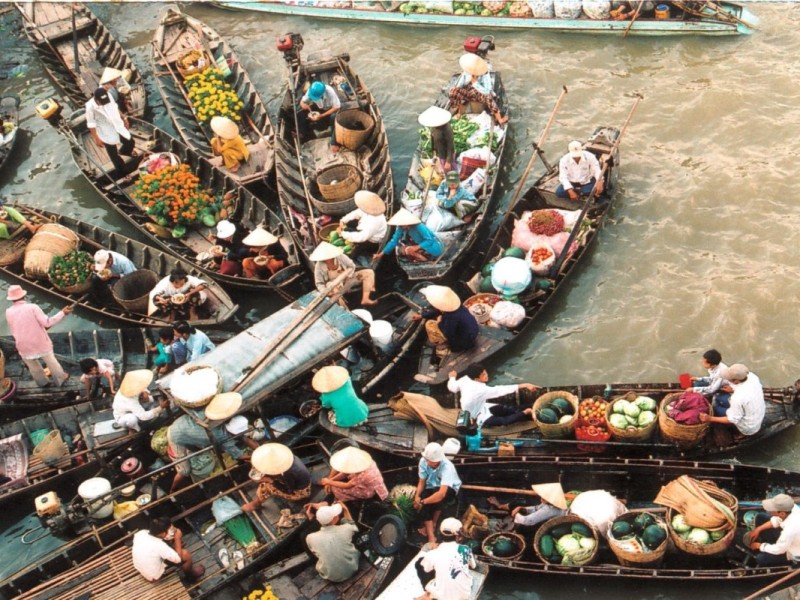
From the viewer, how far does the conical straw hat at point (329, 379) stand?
32.2ft

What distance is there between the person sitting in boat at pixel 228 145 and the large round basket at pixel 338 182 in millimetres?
1977

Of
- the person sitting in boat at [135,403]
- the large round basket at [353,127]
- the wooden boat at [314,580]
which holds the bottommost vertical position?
the wooden boat at [314,580]

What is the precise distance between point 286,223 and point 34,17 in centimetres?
1163

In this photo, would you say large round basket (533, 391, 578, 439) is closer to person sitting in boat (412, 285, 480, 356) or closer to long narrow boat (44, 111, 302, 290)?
person sitting in boat (412, 285, 480, 356)

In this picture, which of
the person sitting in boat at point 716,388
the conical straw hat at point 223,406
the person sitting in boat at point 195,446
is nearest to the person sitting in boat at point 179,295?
the person sitting in boat at point 195,446

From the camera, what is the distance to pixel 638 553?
8.95 meters

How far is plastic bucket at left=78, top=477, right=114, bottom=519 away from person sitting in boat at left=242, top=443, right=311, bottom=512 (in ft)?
6.51

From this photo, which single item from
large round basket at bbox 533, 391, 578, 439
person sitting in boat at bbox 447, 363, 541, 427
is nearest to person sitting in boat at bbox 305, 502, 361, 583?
person sitting in boat at bbox 447, 363, 541, 427

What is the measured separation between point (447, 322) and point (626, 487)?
338 cm

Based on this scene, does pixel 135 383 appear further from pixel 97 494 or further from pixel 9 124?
pixel 9 124

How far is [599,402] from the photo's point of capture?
10.6 metres

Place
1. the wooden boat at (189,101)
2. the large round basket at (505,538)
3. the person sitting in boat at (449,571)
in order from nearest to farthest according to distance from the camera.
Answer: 1. the person sitting in boat at (449,571)
2. the large round basket at (505,538)
3. the wooden boat at (189,101)

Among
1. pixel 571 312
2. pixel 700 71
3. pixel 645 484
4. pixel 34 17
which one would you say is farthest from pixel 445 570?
pixel 34 17

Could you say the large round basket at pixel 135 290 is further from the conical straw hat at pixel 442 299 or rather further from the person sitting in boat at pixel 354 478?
the conical straw hat at pixel 442 299
